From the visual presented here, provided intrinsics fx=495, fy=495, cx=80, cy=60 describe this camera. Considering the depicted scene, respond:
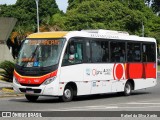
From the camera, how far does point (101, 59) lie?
838 inches

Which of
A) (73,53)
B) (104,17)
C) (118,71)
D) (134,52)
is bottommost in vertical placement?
(118,71)

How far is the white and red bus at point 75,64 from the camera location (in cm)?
1859

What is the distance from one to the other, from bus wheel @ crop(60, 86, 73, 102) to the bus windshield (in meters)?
1.27

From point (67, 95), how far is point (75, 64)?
1.27 m

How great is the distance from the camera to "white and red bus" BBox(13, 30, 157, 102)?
732 inches

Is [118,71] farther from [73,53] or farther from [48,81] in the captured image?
[48,81]

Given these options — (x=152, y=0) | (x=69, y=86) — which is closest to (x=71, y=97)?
(x=69, y=86)

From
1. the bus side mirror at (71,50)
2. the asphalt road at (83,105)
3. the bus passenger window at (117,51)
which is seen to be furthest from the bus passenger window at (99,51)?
the asphalt road at (83,105)

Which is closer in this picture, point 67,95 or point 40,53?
point 40,53

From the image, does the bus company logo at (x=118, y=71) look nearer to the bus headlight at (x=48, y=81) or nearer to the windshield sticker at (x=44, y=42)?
the windshield sticker at (x=44, y=42)

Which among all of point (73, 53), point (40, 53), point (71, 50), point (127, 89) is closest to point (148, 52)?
point (127, 89)

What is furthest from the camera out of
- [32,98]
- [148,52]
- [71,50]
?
[148,52]

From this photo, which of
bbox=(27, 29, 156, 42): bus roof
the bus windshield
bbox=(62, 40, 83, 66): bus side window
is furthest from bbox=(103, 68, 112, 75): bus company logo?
the bus windshield

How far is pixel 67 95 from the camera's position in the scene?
19.2m
